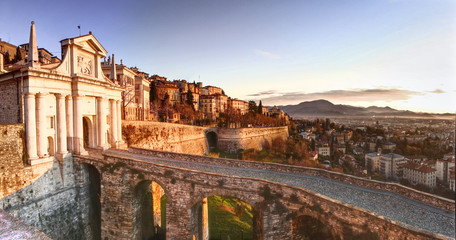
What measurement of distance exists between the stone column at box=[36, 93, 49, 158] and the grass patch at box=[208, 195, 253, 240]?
1167 centimetres

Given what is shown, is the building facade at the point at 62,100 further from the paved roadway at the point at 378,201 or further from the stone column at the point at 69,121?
the paved roadway at the point at 378,201

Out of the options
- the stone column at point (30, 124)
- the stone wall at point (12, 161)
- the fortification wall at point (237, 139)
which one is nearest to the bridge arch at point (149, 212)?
the stone wall at point (12, 161)

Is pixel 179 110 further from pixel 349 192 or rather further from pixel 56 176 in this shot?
pixel 349 192

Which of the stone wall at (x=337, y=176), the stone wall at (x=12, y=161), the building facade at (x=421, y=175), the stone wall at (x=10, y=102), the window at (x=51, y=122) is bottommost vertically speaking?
the building facade at (x=421, y=175)

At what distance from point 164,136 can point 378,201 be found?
23607 millimetres

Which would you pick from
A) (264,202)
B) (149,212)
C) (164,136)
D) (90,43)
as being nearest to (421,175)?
(264,202)

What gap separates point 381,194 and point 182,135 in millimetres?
26763

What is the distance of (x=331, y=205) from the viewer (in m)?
8.62

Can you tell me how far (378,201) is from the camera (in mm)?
10203

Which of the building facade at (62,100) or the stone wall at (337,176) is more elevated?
the building facade at (62,100)

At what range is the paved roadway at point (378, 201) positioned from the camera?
861 centimetres

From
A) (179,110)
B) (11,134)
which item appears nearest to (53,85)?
(11,134)

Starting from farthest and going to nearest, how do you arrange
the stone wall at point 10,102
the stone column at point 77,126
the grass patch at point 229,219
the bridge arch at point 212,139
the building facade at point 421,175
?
1. the bridge arch at point 212,139
2. the building facade at point 421,175
3. the grass patch at point 229,219
4. the stone column at point 77,126
5. the stone wall at point 10,102

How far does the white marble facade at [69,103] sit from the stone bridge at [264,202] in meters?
1.89
